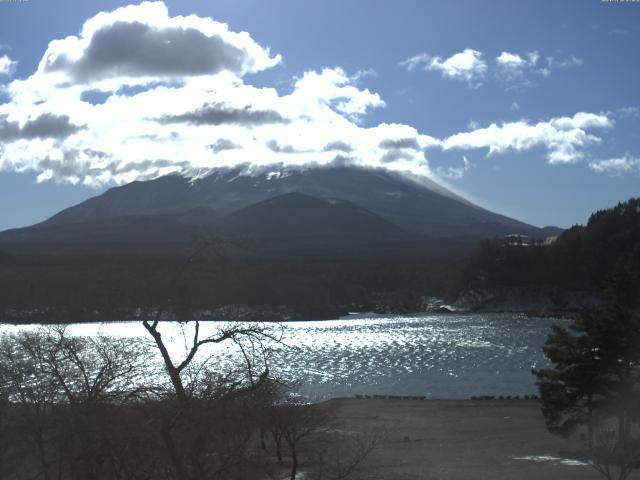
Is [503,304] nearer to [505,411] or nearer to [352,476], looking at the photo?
[505,411]

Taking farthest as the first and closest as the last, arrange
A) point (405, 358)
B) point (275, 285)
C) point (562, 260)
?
1. point (562, 260)
2. point (275, 285)
3. point (405, 358)

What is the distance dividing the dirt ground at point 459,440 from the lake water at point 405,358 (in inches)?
216

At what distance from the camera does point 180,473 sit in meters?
10.4

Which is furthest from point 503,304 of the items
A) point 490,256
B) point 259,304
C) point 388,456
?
point 388,456

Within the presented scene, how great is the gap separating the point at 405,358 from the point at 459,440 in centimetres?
3335

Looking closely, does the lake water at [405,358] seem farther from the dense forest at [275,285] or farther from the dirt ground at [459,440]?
the dirt ground at [459,440]

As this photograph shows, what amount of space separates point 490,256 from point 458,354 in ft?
273

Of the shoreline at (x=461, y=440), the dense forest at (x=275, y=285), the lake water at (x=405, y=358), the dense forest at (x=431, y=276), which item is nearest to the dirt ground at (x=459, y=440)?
the shoreline at (x=461, y=440)

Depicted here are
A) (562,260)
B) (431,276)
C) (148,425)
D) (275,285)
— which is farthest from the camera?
(431,276)

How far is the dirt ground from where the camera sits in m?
25.9

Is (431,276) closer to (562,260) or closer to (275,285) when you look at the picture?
(562,260)

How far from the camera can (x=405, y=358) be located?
66.9 metres

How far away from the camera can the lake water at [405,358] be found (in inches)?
2000

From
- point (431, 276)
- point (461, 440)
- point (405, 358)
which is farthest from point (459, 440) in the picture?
point (431, 276)
